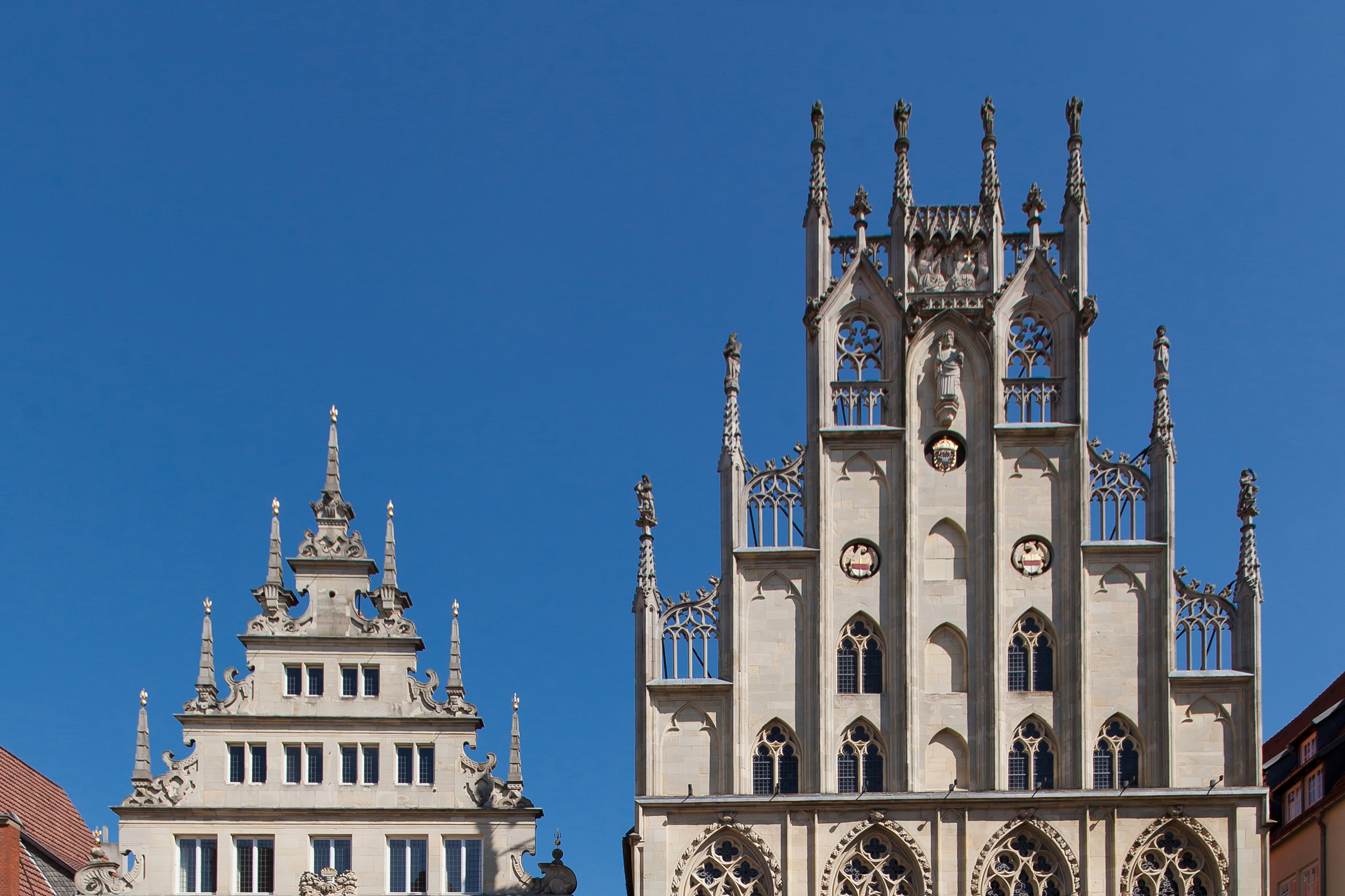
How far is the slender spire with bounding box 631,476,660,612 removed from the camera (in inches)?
1270

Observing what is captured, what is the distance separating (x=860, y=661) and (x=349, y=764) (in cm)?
936

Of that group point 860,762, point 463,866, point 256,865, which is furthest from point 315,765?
point 860,762

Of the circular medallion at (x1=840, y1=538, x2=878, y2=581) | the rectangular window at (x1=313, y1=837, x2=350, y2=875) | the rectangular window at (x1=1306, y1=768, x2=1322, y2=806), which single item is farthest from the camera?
the rectangular window at (x1=1306, y1=768, x2=1322, y2=806)

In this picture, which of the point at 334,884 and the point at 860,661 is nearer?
the point at 860,661

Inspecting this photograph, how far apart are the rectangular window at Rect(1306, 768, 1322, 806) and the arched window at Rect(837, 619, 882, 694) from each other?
991 cm

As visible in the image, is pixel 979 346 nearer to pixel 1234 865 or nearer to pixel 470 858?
pixel 1234 865

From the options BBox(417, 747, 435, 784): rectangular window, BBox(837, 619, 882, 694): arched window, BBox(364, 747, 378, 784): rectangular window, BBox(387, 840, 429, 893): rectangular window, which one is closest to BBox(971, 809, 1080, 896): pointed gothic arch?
BBox(837, 619, 882, 694): arched window

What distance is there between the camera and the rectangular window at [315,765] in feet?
110

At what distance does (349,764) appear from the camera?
3356 centimetres

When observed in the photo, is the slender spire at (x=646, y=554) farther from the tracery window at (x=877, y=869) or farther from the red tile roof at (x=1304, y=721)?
the red tile roof at (x=1304, y=721)

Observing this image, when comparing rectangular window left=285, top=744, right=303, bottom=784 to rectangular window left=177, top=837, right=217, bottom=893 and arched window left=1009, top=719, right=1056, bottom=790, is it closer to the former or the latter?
rectangular window left=177, top=837, right=217, bottom=893

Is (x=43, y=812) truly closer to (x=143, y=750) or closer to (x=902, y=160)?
(x=143, y=750)

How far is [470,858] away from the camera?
109ft

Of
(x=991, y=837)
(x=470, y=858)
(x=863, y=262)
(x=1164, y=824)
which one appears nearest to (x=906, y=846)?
(x=991, y=837)
